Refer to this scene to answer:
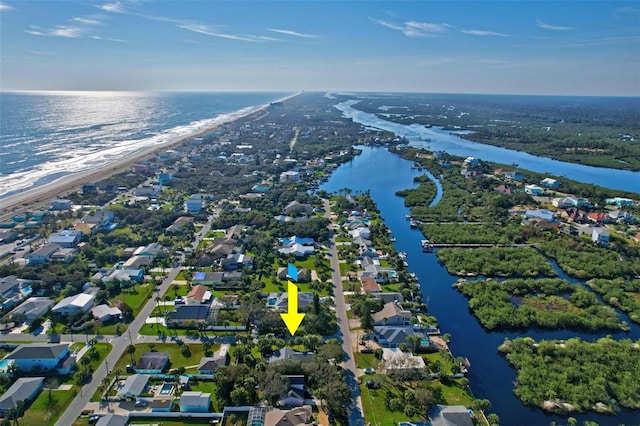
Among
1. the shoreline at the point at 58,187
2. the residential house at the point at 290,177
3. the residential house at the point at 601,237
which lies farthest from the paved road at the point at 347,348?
the shoreline at the point at 58,187

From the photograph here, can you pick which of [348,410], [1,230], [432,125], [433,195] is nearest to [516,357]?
[348,410]

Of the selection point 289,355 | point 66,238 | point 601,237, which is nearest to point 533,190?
point 601,237

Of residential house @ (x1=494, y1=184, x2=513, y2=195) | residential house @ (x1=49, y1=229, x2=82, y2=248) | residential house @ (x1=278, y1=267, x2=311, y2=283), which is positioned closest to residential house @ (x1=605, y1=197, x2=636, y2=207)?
residential house @ (x1=494, y1=184, x2=513, y2=195)

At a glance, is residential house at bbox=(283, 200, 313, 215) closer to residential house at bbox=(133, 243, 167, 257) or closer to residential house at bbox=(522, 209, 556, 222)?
residential house at bbox=(133, 243, 167, 257)

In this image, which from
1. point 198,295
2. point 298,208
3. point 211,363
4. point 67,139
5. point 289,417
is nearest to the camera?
point 289,417

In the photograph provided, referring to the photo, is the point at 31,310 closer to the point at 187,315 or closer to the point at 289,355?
the point at 187,315

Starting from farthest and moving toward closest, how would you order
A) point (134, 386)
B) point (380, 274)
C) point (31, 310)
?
point (380, 274) → point (31, 310) → point (134, 386)
